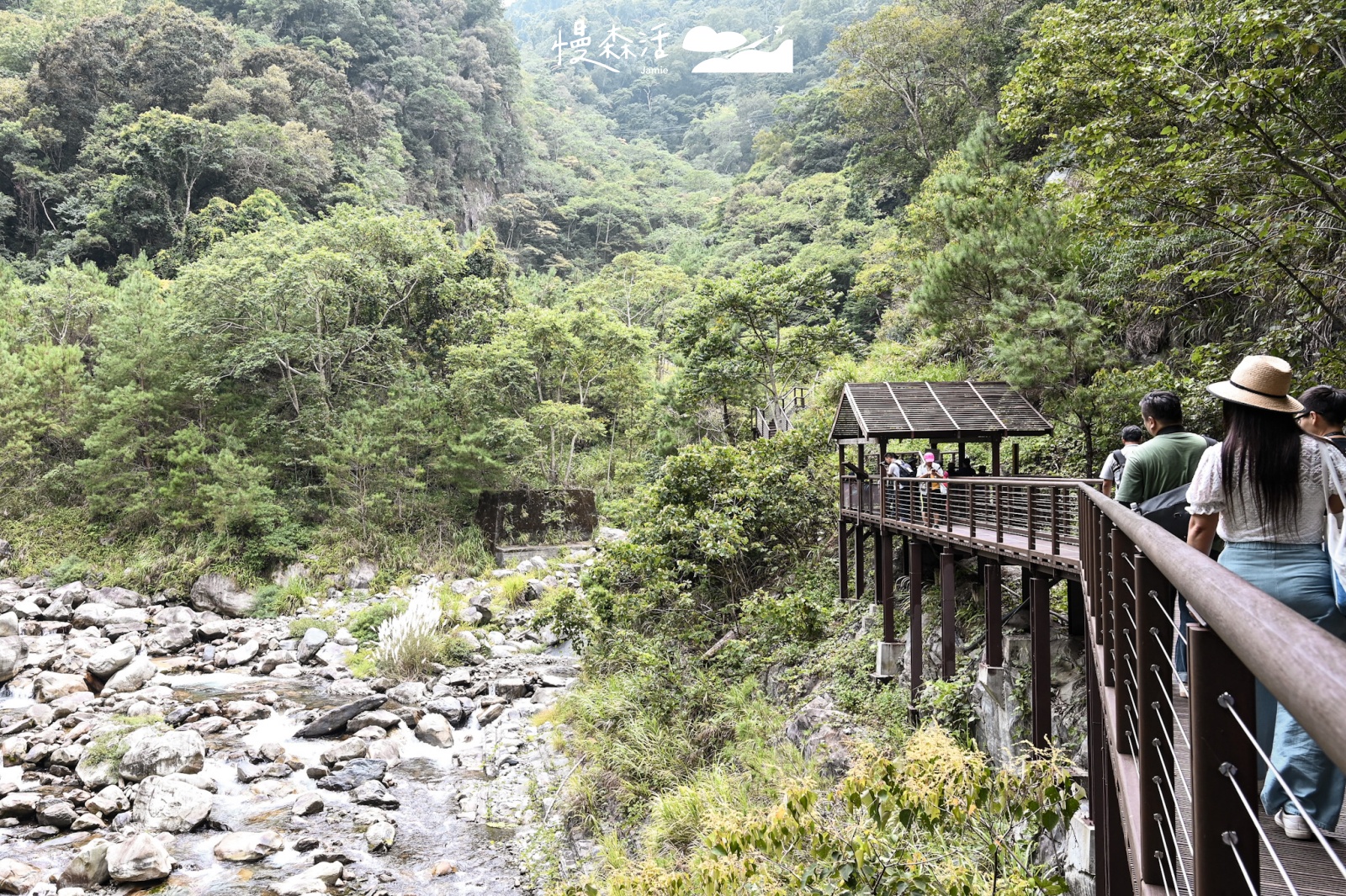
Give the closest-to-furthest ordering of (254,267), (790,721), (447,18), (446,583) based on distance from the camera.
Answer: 1. (790,721)
2. (446,583)
3. (254,267)
4. (447,18)

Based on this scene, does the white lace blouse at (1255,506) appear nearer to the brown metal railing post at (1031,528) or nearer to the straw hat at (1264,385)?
the straw hat at (1264,385)

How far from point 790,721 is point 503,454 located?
19.4 metres

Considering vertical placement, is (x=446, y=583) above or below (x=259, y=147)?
below

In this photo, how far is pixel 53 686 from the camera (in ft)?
45.7

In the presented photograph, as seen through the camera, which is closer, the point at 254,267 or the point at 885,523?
the point at 885,523

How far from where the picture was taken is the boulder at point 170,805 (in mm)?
9570

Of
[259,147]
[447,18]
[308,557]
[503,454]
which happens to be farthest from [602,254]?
[308,557]

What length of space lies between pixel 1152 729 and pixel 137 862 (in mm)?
10126

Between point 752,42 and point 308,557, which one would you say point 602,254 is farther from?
point 752,42

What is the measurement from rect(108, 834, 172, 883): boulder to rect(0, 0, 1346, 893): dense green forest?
15.1ft

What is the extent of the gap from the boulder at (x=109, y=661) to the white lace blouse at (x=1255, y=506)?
→ 1811 centimetres

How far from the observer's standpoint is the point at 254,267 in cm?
2528

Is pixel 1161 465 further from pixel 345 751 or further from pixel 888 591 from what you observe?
pixel 345 751

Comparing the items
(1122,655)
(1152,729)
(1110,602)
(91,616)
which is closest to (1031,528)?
(1110,602)
